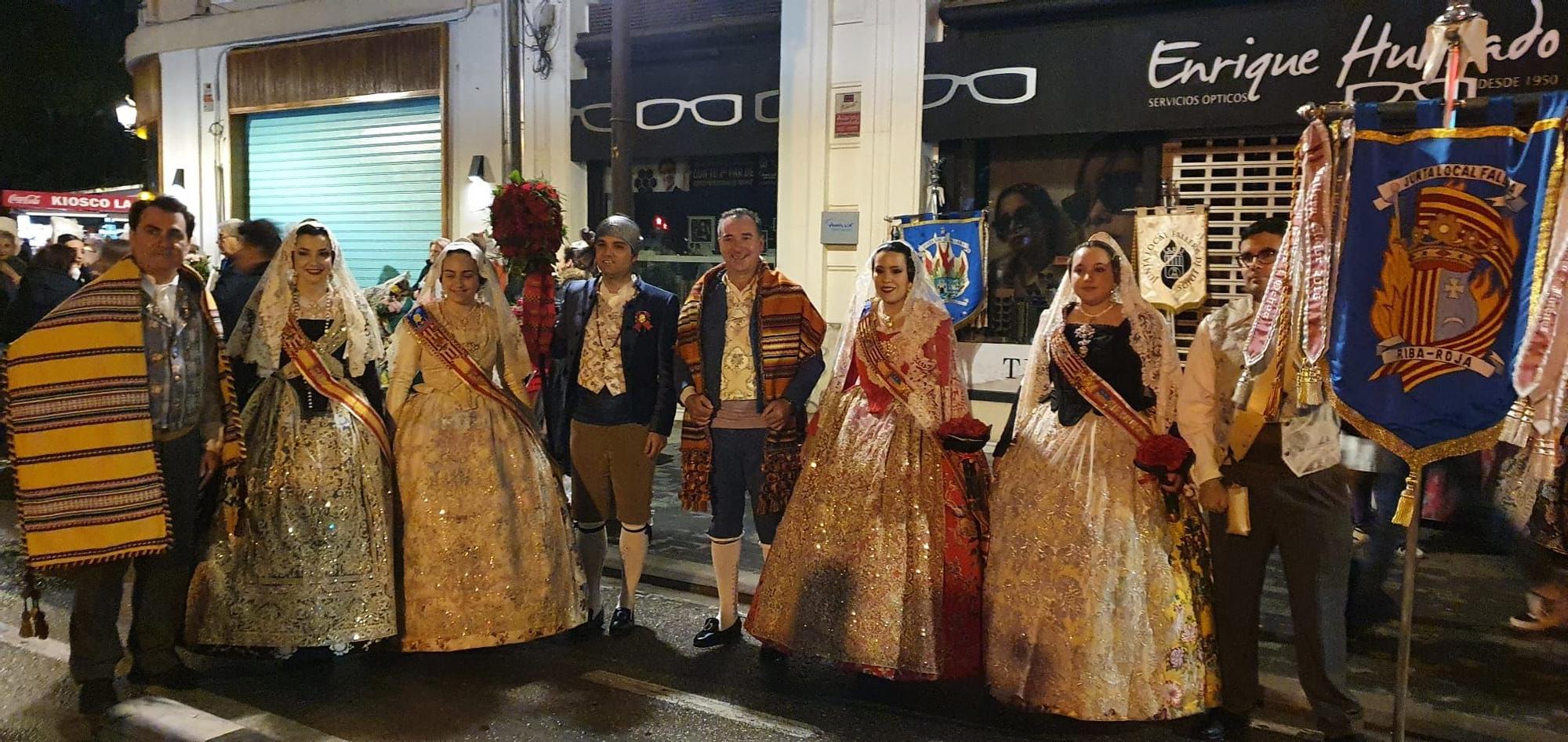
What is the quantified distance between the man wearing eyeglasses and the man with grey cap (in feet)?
7.94

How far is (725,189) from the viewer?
1207 cm

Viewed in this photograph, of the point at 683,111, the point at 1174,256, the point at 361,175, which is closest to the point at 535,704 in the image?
the point at 1174,256

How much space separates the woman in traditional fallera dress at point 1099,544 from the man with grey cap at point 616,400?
1785mm

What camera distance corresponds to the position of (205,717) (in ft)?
13.5

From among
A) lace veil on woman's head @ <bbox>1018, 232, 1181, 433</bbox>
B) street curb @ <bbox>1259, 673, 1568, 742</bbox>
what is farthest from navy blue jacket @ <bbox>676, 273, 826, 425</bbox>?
street curb @ <bbox>1259, 673, 1568, 742</bbox>

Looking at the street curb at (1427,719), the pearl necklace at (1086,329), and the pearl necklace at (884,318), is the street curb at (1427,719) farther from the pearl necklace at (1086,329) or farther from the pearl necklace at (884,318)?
the pearl necklace at (884,318)

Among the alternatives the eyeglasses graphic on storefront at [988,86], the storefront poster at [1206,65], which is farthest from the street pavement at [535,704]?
the eyeglasses graphic on storefront at [988,86]

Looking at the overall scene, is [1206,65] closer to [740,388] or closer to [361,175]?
[740,388]

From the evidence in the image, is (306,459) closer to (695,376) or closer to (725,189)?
(695,376)

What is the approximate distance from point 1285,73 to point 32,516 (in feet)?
28.5

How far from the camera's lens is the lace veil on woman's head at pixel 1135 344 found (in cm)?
420

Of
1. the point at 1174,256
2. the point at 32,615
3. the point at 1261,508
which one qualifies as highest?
the point at 1174,256

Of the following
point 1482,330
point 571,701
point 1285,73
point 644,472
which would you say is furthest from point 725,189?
point 1482,330

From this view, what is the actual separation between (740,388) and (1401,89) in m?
6.24
